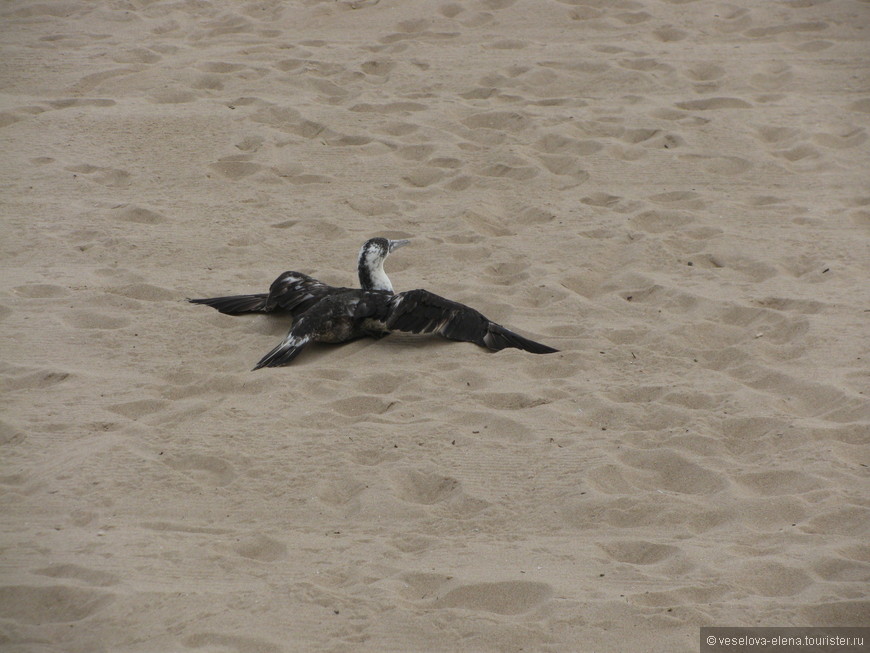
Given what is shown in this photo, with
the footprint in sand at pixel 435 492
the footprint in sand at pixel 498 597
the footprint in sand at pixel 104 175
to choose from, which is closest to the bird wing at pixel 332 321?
A: the footprint in sand at pixel 435 492

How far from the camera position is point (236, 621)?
130 inches

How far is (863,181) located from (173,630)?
531 cm

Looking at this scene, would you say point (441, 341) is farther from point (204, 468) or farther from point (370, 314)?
point (204, 468)

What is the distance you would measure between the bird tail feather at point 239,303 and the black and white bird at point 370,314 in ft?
0.25

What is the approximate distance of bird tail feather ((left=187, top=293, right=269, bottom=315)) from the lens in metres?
5.63

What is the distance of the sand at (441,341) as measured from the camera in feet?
11.3

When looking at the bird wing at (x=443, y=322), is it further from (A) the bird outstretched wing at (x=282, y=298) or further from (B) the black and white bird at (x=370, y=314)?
→ (A) the bird outstretched wing at (x=282, y=298)

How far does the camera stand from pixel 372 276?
5.48m

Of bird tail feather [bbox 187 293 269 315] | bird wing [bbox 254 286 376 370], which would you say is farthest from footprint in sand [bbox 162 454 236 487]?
bird tail feather [bbox 187 293 269 315]

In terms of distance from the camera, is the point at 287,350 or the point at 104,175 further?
the point at 104,175

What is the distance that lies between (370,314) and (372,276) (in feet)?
0.93


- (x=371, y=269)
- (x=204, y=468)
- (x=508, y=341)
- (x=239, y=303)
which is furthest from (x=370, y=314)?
(x=204, y=468)

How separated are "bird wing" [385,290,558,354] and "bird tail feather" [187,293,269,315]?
823 mm

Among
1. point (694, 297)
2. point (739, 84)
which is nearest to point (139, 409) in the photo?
point (694, 297)
